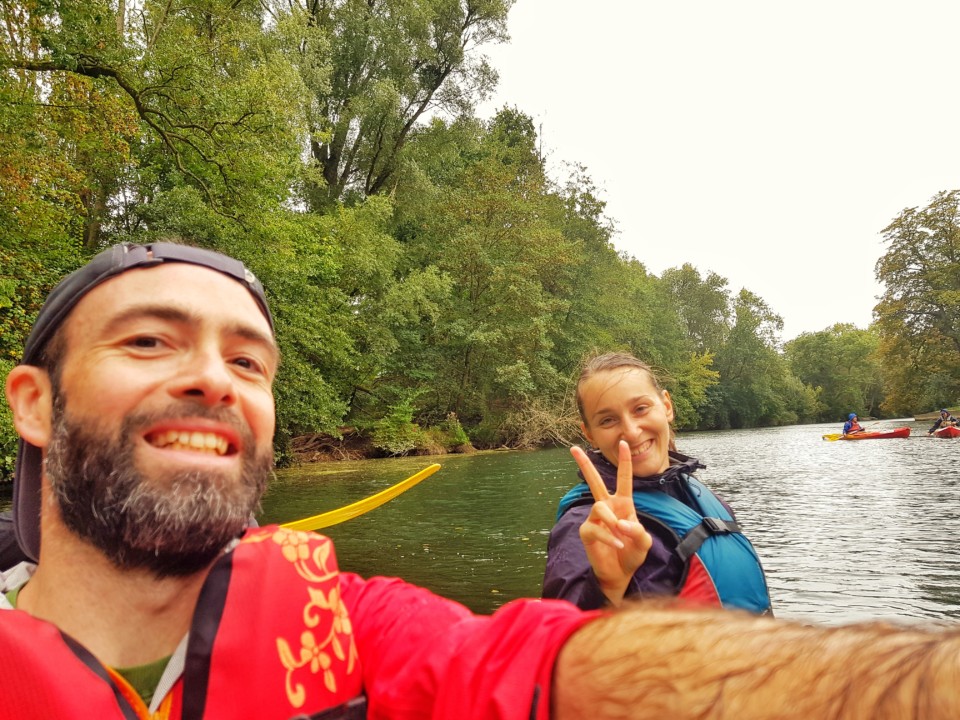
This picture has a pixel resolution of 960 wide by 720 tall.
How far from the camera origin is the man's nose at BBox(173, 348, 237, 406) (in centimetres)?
121

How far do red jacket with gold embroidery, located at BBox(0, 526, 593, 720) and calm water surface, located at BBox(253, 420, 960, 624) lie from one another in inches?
44.2

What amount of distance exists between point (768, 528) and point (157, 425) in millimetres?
8502

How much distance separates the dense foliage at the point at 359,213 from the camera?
29.0 ft

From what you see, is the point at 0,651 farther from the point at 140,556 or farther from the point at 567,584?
the point at 567,584

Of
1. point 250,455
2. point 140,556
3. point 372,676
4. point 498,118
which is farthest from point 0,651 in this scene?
point 498,118

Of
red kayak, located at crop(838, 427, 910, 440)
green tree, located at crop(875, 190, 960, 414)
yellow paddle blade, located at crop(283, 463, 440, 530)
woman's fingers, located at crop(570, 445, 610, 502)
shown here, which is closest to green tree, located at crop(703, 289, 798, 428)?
green tree, located at crop(875, 190, 960, 414)

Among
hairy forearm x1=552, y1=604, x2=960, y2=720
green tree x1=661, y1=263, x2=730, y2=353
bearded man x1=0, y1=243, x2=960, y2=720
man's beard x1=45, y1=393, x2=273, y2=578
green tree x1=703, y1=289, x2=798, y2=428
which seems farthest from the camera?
green tree x1=661, y1=263, x2=730, y2=353

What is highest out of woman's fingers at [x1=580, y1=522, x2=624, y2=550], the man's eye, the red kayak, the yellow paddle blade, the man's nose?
the man's eye

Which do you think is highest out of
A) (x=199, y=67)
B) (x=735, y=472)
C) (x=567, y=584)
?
(x=199, y=67)

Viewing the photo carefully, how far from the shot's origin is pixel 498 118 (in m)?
35.7

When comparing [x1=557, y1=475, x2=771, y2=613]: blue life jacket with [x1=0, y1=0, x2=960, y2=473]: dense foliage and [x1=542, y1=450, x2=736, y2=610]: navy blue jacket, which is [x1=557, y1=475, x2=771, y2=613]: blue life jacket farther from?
[x1=0, y1=0, x2=960, y2=473]: dense foliage

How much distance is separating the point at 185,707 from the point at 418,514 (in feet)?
28.3

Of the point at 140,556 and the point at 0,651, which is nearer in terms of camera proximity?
the point at 0,651

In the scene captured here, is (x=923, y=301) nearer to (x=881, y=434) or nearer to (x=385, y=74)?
(x=881, y=434)
